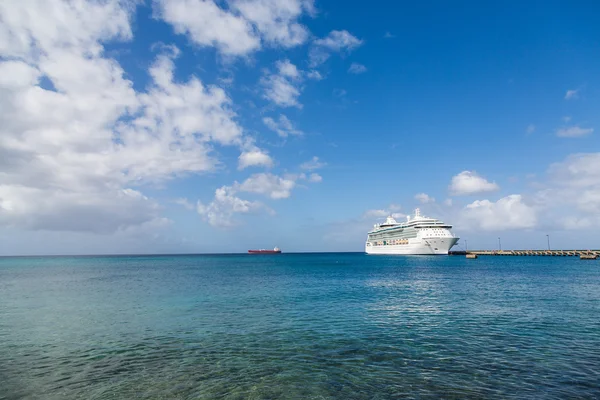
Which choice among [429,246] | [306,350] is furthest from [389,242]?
[306,350]

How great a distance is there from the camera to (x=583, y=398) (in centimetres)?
1255

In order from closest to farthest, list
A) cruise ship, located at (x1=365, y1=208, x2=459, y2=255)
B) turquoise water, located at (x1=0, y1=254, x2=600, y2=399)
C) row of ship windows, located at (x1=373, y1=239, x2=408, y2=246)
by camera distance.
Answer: turquoise water, located at (x1=0, y1=254, x2=600, y2=399) → cruise ship, located at (x1=365, y1=208, x2=459, y2=255) → row of ship windows, located at (x1=373, y1=239, x2=408, y2=246)

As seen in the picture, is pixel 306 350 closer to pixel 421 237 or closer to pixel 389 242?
pixel 421 237

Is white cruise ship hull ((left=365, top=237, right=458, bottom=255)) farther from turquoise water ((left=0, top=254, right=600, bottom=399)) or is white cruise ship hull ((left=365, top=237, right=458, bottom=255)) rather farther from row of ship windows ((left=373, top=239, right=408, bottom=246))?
turquoise water ((left=0, top=254, right=600, bottom=399))

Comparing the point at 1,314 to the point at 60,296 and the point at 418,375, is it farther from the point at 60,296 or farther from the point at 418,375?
the point at 418,375

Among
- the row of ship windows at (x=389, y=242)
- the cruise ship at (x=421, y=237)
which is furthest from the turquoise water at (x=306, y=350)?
the row of ship windows at (x=389, y=242)

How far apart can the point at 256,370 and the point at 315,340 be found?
19.5 feet

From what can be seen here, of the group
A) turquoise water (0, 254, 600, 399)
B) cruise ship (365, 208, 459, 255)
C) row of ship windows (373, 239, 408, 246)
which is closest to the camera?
turquoise water (0, 254, 600, 399)

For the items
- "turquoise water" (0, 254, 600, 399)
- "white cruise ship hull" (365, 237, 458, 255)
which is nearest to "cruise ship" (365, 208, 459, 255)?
"white cruise ship hull" (365, 237, 458, 255)

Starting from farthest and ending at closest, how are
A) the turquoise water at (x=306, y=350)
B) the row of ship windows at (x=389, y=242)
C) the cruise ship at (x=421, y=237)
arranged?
→ the row of ship windows at (x=389, y=242), the cruise ship at (x=421, y=237), the turquoise water at (x=306, y=350)

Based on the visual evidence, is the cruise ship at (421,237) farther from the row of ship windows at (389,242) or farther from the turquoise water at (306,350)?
the turquoise water at (306,350)

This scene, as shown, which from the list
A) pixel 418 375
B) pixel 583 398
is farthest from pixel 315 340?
pixel 583 398

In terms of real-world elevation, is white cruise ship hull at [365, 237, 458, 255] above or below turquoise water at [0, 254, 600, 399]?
above

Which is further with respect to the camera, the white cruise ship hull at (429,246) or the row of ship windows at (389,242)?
the row of ship windows at (389,242)
